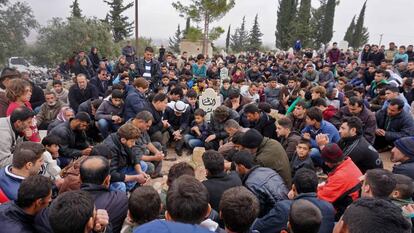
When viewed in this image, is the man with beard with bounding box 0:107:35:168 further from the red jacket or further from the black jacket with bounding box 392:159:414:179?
the black jacket with bounding box 392:159:414:179

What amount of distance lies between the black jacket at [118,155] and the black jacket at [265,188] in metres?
1.74

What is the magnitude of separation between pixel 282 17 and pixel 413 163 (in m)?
39.5

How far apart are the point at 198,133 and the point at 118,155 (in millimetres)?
2527

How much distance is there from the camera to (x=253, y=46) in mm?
51812

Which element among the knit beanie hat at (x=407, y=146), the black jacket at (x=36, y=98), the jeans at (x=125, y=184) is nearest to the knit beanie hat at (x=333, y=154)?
the knit beanie hat at (x=407, y=146)

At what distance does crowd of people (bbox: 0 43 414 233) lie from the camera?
2.21m

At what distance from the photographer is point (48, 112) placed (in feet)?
21.4

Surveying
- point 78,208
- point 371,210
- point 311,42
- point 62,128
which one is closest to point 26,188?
point 78,208

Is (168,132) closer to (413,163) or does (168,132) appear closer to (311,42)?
(413,163)

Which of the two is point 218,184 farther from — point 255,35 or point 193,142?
point 255,35

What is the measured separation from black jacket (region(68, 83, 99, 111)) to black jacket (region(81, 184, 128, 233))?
5015mm

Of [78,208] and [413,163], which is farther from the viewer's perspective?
[413,163]

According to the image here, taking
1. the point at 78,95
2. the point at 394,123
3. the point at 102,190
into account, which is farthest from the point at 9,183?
the point at 394,123

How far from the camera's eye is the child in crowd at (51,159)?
3.93 meters
